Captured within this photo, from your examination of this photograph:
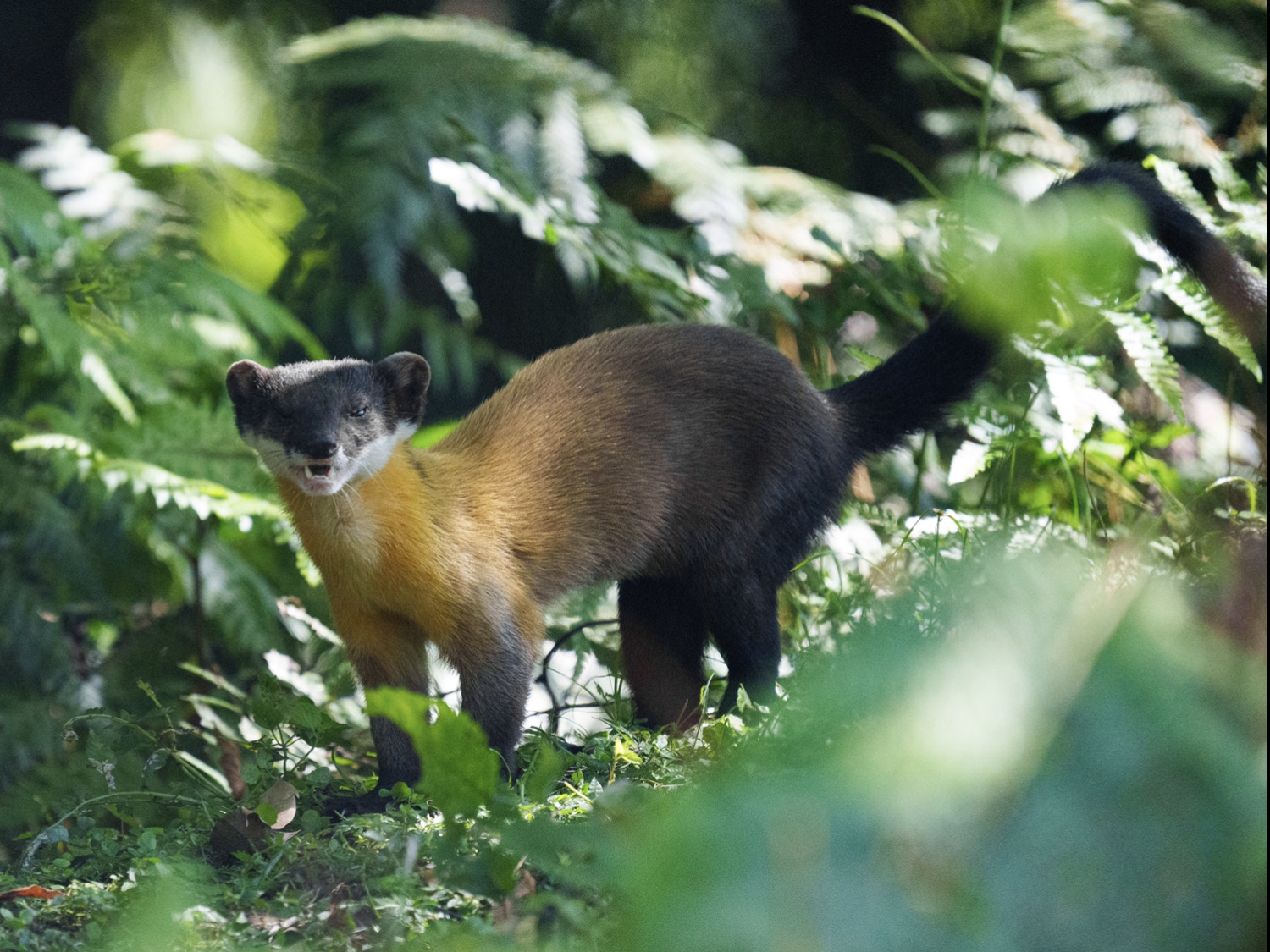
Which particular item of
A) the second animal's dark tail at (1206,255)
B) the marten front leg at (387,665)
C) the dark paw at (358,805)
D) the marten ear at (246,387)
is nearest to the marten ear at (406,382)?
the marten ear at (246,387)

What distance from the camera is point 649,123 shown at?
6367 mm

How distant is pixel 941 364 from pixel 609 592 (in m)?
1.95

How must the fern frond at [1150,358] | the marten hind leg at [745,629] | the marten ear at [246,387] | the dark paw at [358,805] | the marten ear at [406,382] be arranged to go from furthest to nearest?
1. the fern frond at [1150,358]
2. the marten hind leg at [745,629]
3. the marten ear at [406,382]
4. the marten ear at [246,387]
5. the dark paw at [358,805]

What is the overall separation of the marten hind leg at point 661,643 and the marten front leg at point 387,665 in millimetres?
787

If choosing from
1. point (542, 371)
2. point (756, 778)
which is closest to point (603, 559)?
point (542, 371)

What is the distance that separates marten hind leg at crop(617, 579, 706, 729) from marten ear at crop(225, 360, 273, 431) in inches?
58.1

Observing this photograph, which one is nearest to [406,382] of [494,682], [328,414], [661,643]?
[328,414]

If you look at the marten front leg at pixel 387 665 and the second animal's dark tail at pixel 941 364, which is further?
the second animal's dark tail at pixel 941 364

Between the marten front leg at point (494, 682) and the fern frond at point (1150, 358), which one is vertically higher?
the fern frond at point (1150, 358)

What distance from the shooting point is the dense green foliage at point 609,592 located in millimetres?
1535

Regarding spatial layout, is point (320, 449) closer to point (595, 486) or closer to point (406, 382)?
point (406, 382)

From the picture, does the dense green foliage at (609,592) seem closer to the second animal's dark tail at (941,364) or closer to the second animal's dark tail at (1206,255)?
the second animal's dark tail at (941,364)

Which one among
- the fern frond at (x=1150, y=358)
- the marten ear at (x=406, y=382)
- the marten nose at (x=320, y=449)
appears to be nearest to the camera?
the marten nose at (x=320, y=449)

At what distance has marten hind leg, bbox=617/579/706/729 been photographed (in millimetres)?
4168
